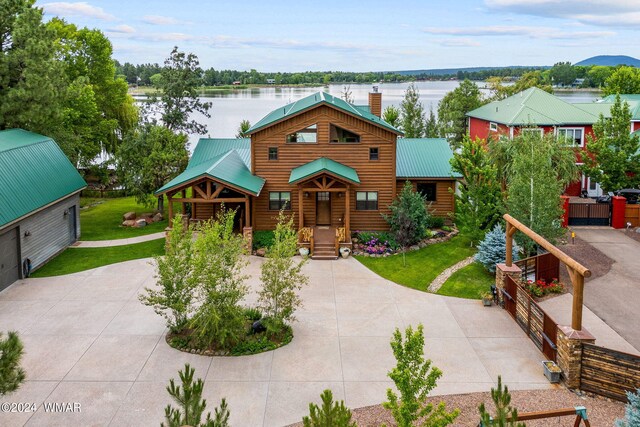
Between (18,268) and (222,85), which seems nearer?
(18,268)

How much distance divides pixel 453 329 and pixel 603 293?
637 centimetres

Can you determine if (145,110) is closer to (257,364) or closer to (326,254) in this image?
(326,254)

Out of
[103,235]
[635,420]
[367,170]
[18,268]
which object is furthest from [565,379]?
[103,235]

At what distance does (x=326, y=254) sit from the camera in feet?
82.7

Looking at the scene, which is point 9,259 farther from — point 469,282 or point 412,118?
point 412,118

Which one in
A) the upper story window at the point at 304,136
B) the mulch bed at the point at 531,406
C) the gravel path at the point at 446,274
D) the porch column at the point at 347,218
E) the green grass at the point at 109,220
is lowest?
the mulch bed at the point at 531,406


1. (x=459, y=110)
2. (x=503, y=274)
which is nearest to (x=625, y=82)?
(x=459, y=110)

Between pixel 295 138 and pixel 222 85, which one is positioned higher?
pixel 222 85

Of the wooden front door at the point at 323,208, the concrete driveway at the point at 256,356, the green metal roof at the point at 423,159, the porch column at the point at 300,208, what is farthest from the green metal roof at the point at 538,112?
the concrete driveway at the point at 256,356

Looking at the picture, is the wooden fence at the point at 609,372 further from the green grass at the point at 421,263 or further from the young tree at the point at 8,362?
the young tree at the point at 8,362

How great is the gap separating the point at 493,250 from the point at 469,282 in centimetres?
156

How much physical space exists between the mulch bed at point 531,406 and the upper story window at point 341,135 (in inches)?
656

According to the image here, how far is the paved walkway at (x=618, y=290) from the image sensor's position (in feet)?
54.9

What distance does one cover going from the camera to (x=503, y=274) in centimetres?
1886
